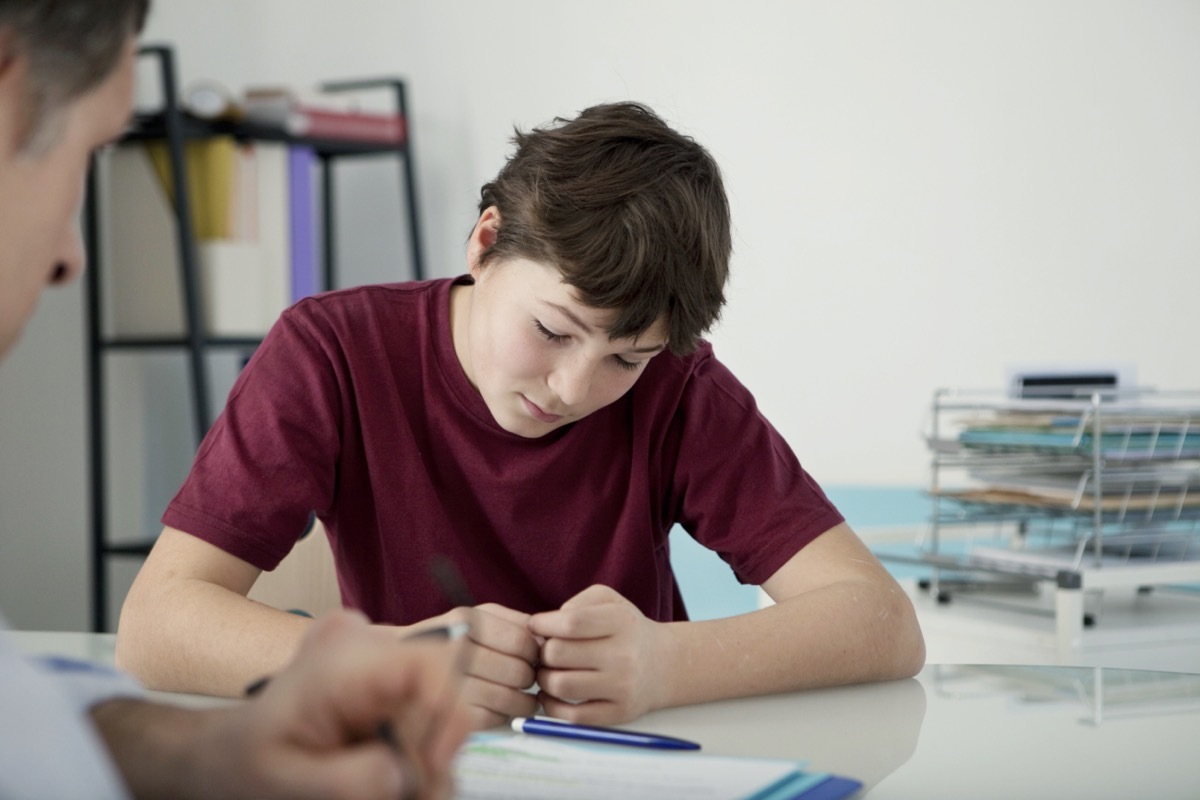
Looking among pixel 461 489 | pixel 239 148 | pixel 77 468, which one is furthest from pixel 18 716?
pixel 77 468

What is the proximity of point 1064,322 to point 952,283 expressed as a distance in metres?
0.21

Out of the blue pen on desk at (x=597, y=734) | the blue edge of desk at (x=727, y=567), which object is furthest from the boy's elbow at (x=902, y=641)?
the blue edge of desk at (x=727, y=567)

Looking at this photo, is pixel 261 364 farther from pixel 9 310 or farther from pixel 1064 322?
pixel 1064 322

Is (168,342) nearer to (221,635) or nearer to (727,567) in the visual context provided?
(727,567)

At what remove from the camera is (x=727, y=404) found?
47.4 inches

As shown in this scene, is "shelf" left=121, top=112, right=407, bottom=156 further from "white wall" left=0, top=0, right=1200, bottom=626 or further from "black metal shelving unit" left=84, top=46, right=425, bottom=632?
"white wall" left=0, top=0, right=1200, bottom=626

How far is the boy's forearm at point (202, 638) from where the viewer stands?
0.86 metres

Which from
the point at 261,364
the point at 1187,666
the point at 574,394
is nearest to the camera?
the point at 574,394

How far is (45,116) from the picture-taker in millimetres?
472

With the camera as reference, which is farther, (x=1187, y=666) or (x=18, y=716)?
(x=1187, y=666)

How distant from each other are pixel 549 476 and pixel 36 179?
2.38 ft

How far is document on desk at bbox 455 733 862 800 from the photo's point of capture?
0.63 meters

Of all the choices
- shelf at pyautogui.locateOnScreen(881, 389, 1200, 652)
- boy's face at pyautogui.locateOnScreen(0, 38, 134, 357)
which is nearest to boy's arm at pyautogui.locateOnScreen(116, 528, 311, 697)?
boy's face at pyautogui.locateOnScreen(0, 38, 134, 357)

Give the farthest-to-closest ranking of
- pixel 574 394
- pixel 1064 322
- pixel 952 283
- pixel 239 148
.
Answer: pixel 239 148 < pixel 952 283 < pixel 1064 322 < pixel 574 394
